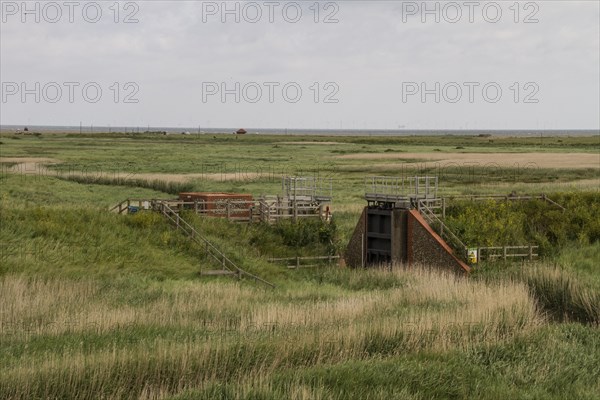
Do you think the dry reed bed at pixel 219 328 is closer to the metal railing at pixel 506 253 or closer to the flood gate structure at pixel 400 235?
the metal railing at pixel 506 253

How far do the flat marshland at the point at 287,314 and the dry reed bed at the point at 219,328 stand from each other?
65mm

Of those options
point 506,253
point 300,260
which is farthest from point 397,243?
point 506,253

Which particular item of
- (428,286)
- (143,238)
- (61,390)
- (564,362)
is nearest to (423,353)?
(564,362)

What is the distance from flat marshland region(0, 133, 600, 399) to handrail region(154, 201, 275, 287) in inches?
23.0

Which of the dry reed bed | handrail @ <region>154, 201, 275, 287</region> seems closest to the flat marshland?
the dry reed bed

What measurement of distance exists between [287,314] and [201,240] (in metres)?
15.1

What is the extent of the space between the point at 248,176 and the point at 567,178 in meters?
30.7

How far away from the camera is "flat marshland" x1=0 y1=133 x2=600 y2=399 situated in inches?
742

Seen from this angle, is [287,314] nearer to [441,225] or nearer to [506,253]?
[441,225]

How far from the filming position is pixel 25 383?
17.7 meters

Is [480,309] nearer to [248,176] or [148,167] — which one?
[248,176]

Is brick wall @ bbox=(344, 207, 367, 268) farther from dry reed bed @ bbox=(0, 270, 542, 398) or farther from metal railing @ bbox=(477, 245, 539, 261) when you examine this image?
dry reed bed @ bbox=(0, 270, 542, 398)

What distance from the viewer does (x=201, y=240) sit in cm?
3978

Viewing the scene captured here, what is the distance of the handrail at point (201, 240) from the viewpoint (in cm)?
3700
